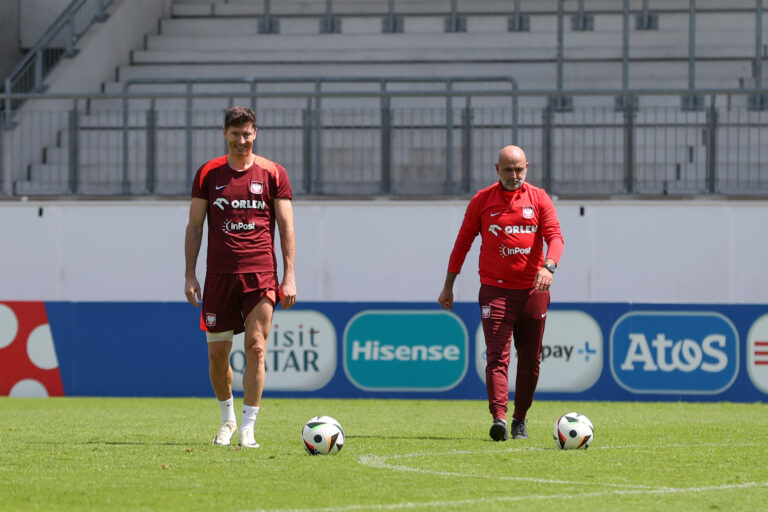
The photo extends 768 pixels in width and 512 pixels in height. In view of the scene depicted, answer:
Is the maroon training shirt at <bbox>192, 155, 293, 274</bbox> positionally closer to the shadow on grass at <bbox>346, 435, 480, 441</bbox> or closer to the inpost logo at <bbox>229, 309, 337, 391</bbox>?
the shadow on grass at <bbox>346, 435, 480, 441</bbox>

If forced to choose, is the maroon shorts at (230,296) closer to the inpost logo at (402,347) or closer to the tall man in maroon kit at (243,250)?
the tall man in maroon kit at (243,250)

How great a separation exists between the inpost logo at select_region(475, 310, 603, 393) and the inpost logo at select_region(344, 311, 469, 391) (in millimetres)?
Answer: 461

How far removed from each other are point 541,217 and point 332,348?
588 cm

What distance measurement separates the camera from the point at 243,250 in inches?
311

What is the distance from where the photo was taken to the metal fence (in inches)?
632

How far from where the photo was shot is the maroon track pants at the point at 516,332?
28.4ft

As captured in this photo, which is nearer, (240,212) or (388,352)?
(240,212)

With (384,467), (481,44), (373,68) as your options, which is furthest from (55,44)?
(384,467)

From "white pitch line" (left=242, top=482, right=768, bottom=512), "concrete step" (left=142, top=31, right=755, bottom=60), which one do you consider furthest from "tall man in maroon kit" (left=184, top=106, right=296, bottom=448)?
"concrete step" (left=142, top=31, right=755, bottom=60)

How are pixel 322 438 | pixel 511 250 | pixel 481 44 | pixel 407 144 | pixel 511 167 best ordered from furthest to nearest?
1. pixel 481 44
2. pixel 407 144
3. pixel 511 250
4. pixel 511 167
5. pixel 322 438

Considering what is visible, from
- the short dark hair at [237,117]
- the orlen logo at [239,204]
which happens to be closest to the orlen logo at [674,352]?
the orlen logo at [239,204]

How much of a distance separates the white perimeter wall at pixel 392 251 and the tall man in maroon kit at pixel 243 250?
7.72 meters

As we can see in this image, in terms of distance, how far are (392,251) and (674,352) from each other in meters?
3.88

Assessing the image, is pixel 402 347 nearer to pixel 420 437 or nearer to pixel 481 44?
pixel 420 437
